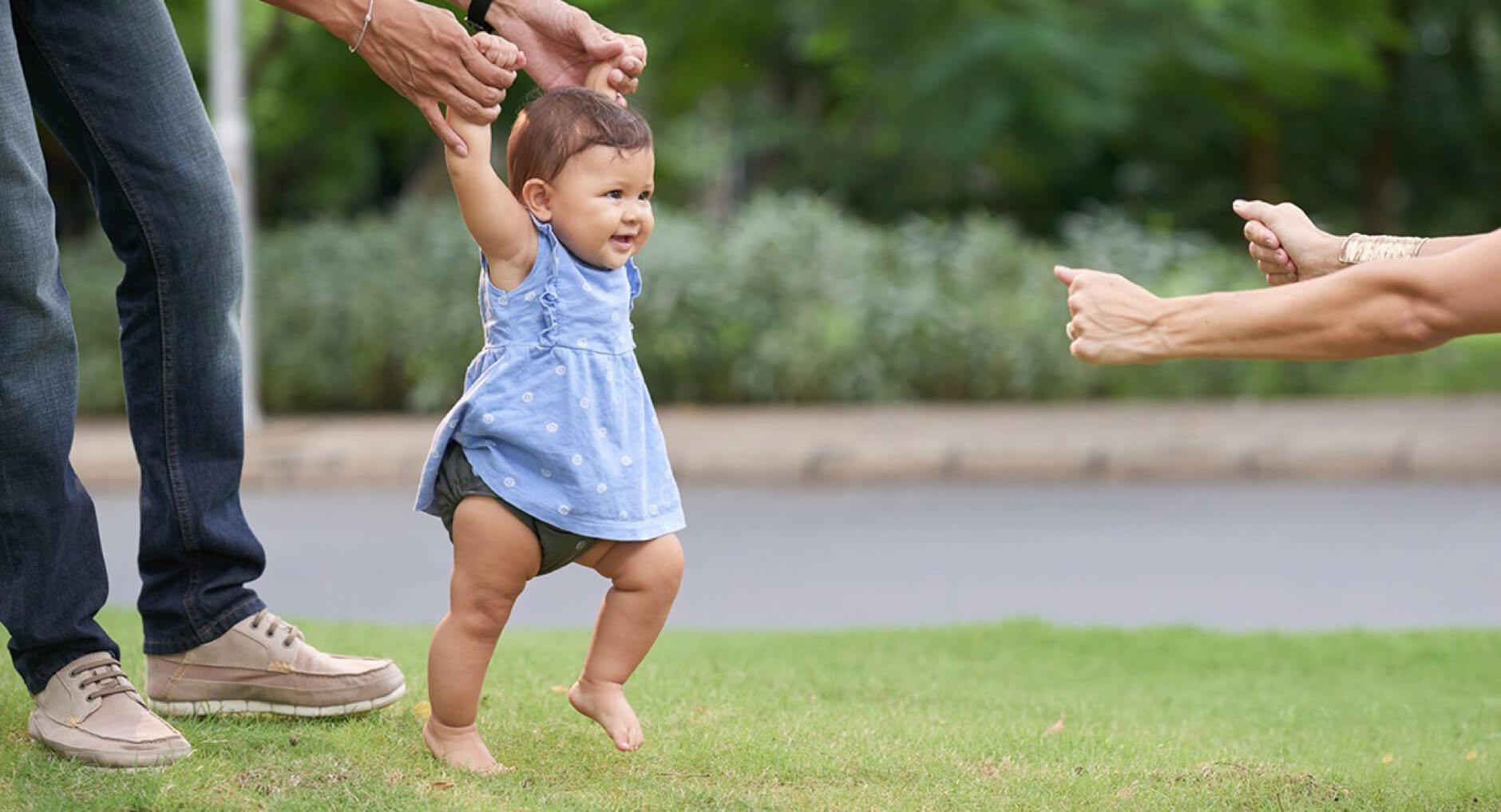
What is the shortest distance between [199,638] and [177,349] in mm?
577

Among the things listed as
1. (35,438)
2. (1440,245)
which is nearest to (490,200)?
(35,438)

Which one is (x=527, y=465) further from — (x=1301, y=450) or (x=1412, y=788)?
(x=1301, y=450)

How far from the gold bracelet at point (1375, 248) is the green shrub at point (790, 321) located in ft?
28.6

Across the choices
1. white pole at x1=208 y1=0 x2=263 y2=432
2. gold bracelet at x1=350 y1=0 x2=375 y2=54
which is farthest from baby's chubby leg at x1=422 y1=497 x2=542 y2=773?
white pole at x1=208 y1=0 x2=263 y2=432

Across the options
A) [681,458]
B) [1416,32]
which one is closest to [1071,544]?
[681,458]

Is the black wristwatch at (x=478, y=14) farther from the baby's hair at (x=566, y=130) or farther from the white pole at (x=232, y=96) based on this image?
the white pole at (x=232, y=96)

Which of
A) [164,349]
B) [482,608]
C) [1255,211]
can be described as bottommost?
[482,608]

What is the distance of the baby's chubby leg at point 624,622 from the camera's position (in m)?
3.07

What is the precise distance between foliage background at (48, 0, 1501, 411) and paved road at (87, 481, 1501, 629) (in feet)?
8.26

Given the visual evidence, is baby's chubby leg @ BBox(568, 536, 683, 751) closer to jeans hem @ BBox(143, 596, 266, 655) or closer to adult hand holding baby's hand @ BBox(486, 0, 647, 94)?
jeans hem @ BBox(143, 596, 266, 655)

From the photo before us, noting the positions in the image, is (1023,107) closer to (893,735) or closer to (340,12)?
(893,735)

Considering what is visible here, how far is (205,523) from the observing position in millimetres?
3377

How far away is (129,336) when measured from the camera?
3396 millimetres

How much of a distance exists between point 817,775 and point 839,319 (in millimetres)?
8761
